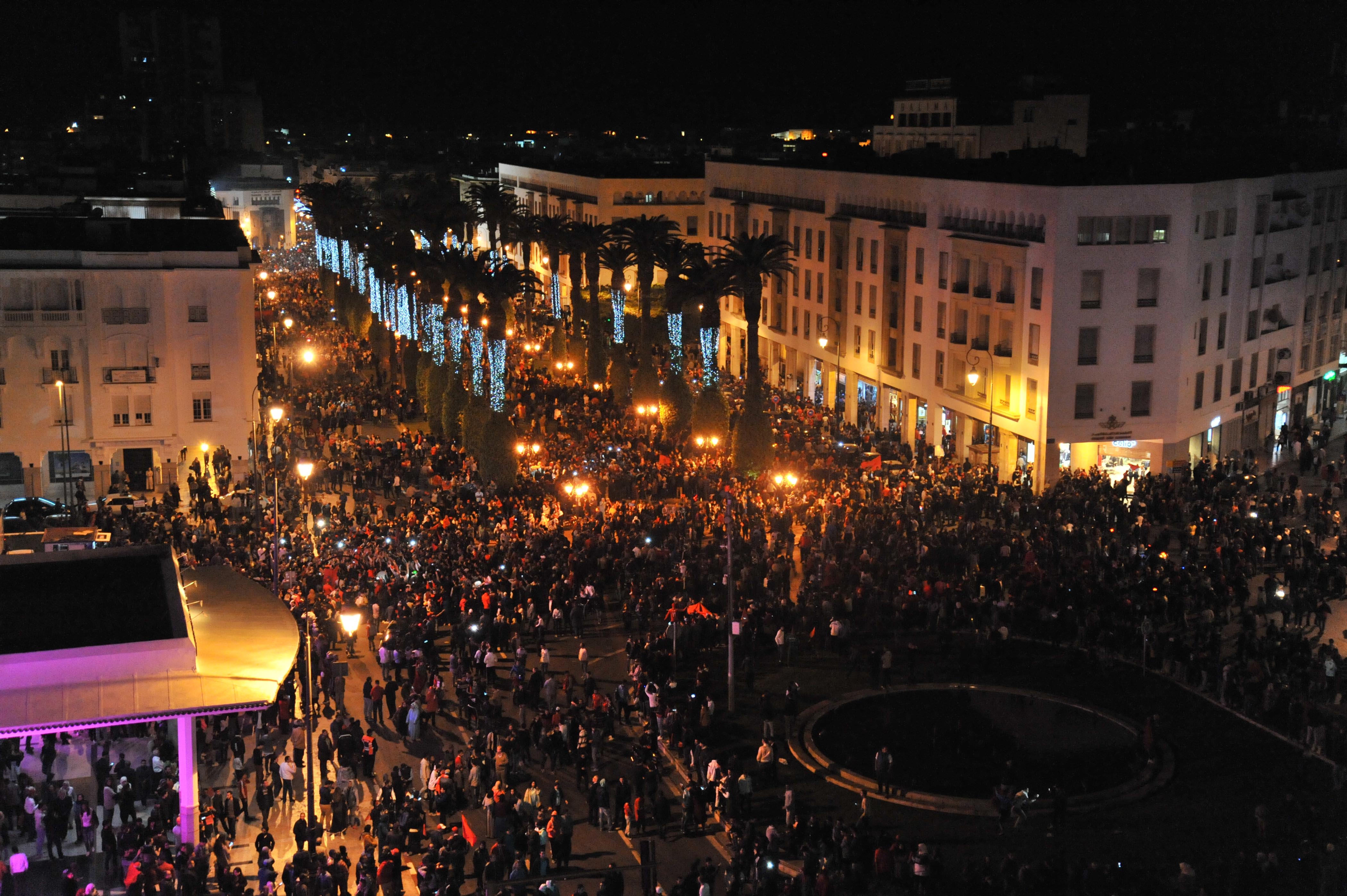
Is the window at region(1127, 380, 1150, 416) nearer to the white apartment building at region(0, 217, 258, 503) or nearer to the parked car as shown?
the white apartment building at region(0, 217, 258, 503)

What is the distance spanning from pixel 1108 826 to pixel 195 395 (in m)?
39.5

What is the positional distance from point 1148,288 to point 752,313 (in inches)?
577

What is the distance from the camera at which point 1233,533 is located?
129 ft

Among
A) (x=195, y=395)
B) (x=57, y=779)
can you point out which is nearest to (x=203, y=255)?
(x=195, y=395)

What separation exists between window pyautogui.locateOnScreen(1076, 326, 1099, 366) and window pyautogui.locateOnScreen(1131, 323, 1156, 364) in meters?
1.39

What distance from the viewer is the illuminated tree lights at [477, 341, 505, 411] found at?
178ft

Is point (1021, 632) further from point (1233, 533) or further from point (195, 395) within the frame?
point (195, 395)

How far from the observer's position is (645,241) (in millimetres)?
68812

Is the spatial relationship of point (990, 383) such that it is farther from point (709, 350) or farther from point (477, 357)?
point (477, 357)

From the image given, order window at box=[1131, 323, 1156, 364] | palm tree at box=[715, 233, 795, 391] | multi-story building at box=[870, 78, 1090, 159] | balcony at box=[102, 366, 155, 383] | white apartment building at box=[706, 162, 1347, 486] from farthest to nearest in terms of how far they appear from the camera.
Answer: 1. multi-story building at box=[870, 78, 1090, 159]
2. palm tree at box=[715, 233, 795, 391]
3. balcony at box=[102, 366, 155, 383]
4. window at box=[1131, 323, 1156, 364]
5. white apartment building at box=[706, 162, 1347, 486]

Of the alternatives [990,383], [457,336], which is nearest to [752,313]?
[990,383]

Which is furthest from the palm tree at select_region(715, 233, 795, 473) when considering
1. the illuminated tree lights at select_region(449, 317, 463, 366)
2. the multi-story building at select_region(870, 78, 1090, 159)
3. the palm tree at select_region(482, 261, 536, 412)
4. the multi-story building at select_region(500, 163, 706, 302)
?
the multi-story building at select_region(500, 163, 706, 302)

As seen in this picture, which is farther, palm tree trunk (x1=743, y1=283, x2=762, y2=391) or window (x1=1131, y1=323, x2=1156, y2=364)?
palm tree trunk (x1=743, y1=283, x2=762, y2=391)

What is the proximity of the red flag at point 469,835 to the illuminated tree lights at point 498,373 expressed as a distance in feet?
94.1
